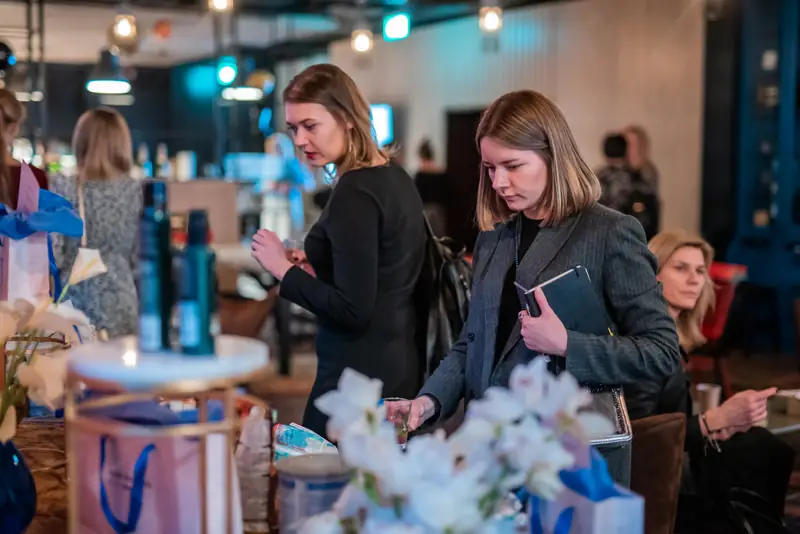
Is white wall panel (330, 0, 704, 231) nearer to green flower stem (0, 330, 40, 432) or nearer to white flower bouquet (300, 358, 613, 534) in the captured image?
green flower stem (0, 330, 40, 432)

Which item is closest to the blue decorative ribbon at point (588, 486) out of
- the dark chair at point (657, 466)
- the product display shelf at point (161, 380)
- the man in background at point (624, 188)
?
the product display shelf at point (161, 380)

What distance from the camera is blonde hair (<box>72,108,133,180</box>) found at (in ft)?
12.4

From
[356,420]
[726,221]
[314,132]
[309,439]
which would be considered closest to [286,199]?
[726,221]

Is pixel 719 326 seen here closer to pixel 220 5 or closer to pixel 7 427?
pixel 220 5

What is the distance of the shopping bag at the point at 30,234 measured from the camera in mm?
1740

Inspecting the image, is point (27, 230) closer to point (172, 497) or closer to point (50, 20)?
point (172, 497)

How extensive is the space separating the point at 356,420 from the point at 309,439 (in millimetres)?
699

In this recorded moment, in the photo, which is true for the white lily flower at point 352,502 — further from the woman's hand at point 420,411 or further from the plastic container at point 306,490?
the woman's hand at point 420,411

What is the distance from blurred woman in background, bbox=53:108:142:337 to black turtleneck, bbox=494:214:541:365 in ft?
6.71

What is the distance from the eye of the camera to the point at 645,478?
1.96 metres

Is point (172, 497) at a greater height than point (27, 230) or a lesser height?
lesser

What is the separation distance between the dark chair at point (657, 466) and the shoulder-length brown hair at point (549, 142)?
48 centimetres

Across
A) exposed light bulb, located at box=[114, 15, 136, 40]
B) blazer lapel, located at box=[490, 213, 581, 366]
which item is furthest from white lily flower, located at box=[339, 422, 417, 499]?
exposed light bulb, located at box=[114, 15, 136, 40]

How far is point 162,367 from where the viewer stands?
41.1 inches
